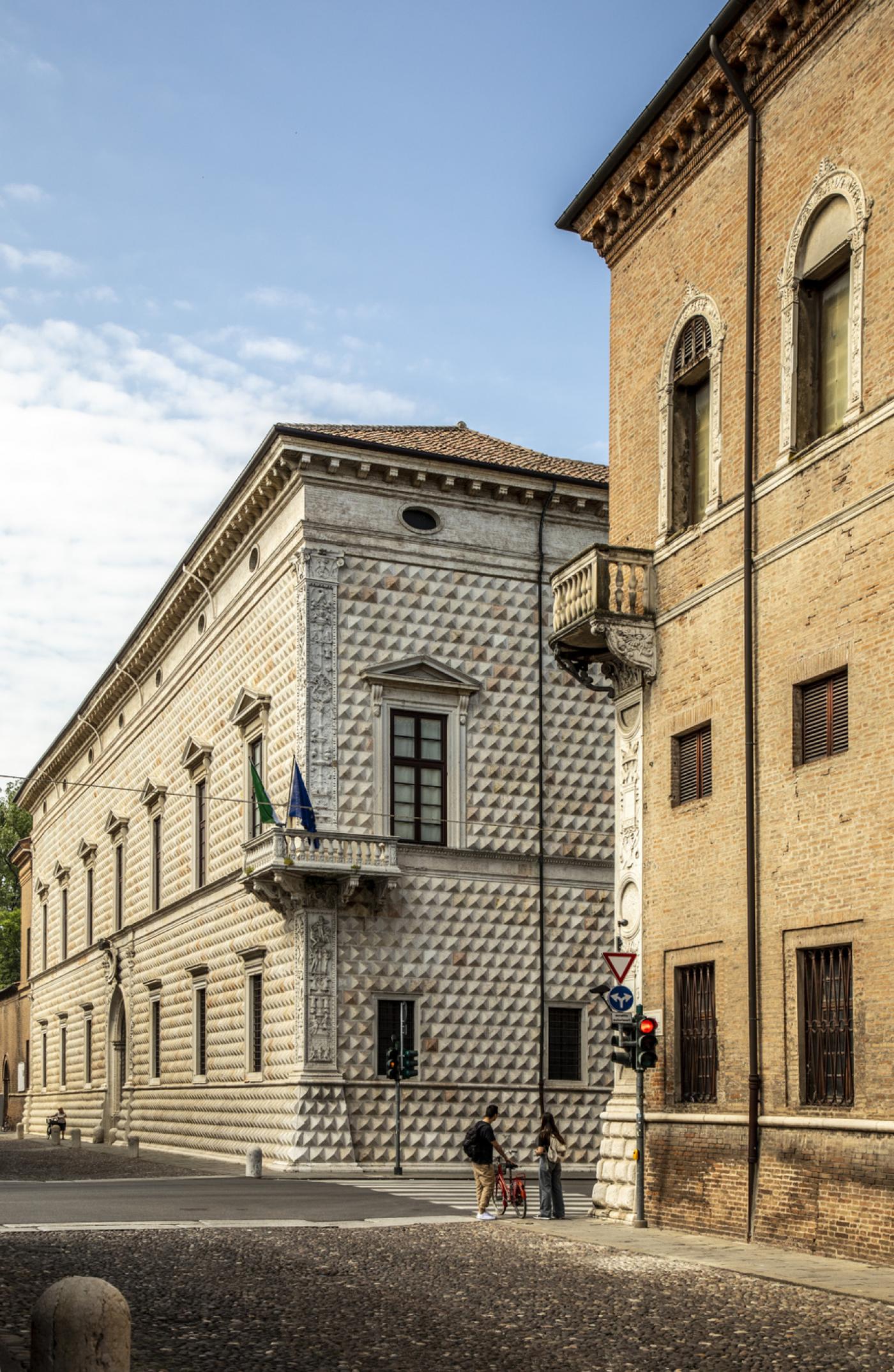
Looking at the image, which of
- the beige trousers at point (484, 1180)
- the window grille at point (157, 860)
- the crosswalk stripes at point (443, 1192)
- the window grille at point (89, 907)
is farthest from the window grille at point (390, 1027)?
the window grille at point (89, 907)

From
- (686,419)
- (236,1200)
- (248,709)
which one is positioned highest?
(686,419)

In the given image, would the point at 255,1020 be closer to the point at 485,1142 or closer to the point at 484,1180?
the point at 484,1180

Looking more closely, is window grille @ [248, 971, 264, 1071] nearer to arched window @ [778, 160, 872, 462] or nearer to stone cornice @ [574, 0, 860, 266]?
stone cornice @ [574, 0, 860, 266]

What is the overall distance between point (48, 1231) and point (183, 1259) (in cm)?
314

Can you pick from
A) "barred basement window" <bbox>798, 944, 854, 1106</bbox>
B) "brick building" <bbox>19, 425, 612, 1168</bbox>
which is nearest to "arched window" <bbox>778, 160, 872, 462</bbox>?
"barred basement window" <bbox>798, 944, 854, 1106</bbox>

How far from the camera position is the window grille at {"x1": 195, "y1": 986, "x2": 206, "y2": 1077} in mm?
35188

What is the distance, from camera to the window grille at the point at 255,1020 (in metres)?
30.8

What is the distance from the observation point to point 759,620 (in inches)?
684

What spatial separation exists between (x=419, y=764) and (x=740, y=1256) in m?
15.8

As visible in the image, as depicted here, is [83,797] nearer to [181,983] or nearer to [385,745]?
[181,983]

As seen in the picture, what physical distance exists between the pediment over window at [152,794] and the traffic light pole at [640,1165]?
23.1 m

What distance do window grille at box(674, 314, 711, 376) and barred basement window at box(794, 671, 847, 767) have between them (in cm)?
469

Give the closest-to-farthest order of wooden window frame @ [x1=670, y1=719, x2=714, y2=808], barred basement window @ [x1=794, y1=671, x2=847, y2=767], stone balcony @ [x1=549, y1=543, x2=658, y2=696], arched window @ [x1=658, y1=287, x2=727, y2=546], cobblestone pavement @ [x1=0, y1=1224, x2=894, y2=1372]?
cobblestone pavement @ [x1=0, y1=1224, x2=894, y2=1372] → barred basement window @ [x1=794, y1=671, x2=847, y2=767] → wooden window frame @ [x1=670, y1=719, x2=714, y2=808] → arched window @ [x1=658, y1=287, x2=727, y2=546] → stone balcony @ [x1=549, y1=543, x2=658, y2=696]

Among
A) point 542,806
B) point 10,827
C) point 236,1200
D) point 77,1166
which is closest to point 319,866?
point 542,806
